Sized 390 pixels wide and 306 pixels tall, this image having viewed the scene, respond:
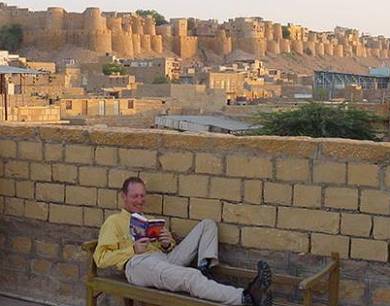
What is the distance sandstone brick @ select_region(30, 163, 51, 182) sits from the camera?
559cm

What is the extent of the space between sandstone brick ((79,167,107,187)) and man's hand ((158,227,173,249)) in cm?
74

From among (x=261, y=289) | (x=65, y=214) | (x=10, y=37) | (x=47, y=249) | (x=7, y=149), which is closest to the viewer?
(x=261, y=289)

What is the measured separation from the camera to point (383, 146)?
14.6 feet

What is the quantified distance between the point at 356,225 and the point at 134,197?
1.36 m

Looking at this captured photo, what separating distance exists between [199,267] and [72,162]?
1339 mm

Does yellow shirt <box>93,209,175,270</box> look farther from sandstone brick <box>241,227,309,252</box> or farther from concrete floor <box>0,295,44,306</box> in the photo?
concrete floor <box>0,295,44,306</box>

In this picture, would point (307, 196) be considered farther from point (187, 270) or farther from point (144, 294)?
point (144, 294)

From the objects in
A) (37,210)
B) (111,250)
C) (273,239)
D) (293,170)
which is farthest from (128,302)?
(293,170)

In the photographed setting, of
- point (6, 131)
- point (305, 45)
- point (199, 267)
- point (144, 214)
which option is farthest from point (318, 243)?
point (305, 45)

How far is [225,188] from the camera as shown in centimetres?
491

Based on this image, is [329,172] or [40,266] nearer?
[329,172]

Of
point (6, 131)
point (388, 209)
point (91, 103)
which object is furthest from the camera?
point (91, 103)

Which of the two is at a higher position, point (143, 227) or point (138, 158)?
point (138, 158)

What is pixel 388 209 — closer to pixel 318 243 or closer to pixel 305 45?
pixel 318 243
